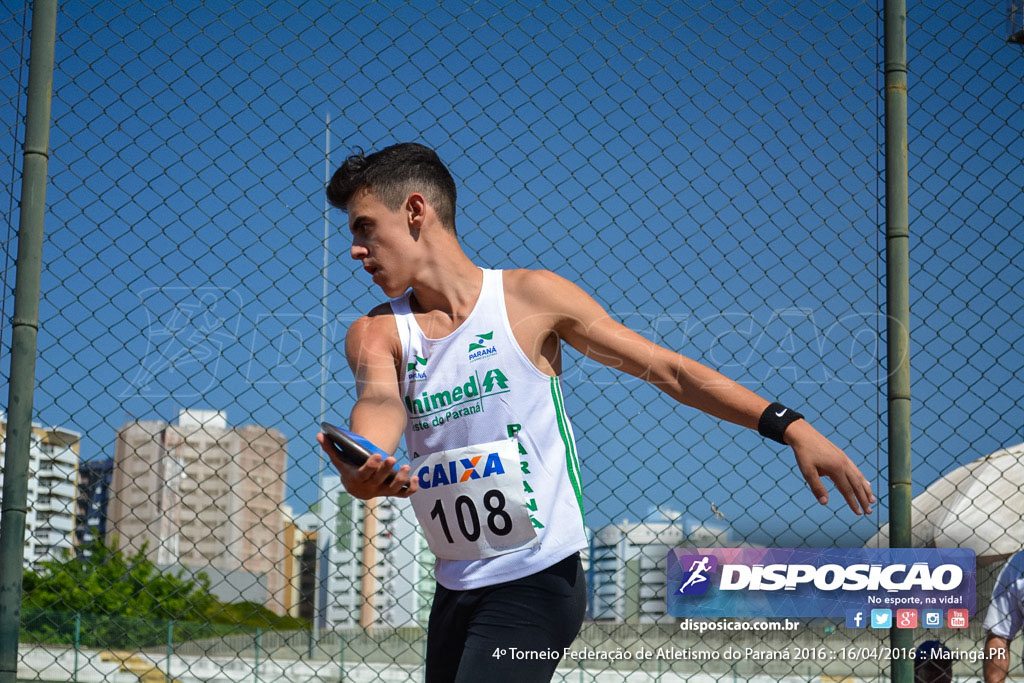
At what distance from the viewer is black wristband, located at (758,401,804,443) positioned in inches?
89.3

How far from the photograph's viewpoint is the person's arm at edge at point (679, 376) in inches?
85.4

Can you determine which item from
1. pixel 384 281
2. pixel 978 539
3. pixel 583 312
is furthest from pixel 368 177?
pixel 978 539

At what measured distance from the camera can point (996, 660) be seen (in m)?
3.81

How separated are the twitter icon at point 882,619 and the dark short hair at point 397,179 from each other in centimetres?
231

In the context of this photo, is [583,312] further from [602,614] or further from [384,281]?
[602,614]

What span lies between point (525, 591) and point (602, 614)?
152 cm

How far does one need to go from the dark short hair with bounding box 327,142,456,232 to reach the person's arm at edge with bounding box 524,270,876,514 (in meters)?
0.35

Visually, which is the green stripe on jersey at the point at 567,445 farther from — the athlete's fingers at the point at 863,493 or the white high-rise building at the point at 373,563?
the athlete's fingers at the point at 863,493

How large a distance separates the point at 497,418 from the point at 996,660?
8.54ft

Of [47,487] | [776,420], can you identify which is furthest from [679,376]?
[47,487]

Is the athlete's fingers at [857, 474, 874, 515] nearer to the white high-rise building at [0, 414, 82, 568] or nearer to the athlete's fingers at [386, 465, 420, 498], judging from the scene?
the athlete's fingers at [386, 465, 420, 498]

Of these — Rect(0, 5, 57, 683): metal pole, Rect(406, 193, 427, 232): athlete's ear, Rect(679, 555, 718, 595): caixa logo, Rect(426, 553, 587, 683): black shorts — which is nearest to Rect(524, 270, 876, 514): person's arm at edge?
Rect(406, 193, 427, 232): athlete's ear

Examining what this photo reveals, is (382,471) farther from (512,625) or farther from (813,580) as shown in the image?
(813,580)

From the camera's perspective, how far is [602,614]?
3.80m
